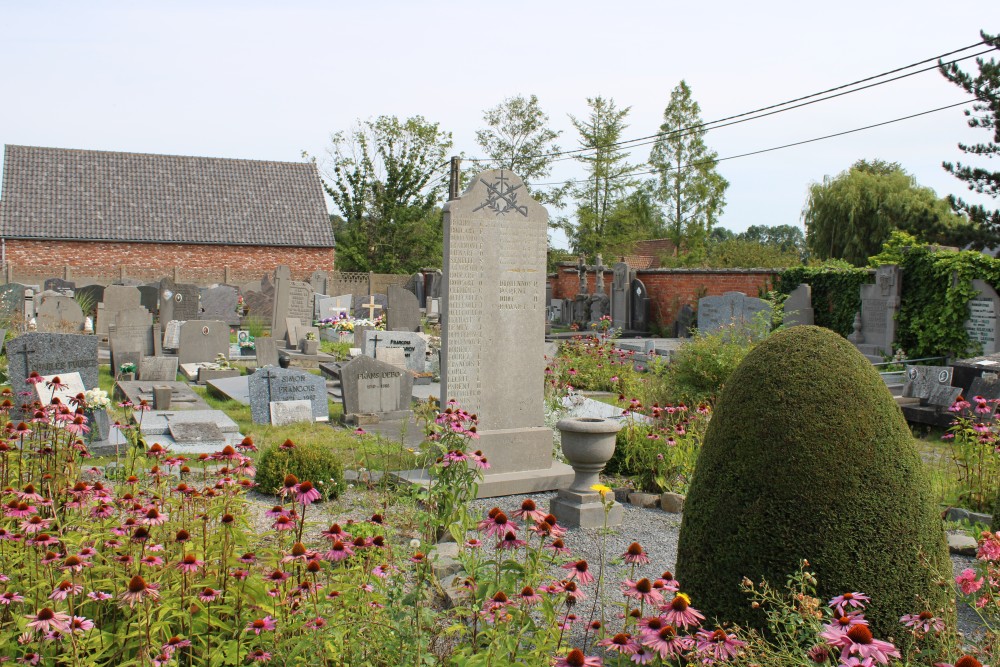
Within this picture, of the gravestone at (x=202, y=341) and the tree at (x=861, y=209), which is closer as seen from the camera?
the gravestone at (x=202, y=341)

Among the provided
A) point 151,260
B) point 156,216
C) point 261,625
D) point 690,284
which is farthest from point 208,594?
point 156,216

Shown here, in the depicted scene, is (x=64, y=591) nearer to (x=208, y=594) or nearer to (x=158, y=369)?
(x=208, y=594)

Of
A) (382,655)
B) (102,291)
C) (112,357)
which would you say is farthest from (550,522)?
(102,291)

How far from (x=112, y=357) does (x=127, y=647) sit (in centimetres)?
1274

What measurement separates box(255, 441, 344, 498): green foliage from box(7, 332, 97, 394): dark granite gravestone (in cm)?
295

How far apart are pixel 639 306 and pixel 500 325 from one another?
20925 mm

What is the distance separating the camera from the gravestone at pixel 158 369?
14.0 meters

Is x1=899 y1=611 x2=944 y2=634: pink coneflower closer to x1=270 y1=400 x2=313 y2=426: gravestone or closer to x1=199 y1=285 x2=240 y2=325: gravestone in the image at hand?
x1=270 y1=400 x2=313 y2=426: gravestone

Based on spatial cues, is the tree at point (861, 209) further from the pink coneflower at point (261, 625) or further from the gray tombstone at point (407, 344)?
the pink coneflower at point (261, 625)

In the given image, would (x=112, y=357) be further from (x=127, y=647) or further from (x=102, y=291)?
(x=127, y=647)

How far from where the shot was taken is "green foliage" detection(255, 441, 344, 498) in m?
7.41

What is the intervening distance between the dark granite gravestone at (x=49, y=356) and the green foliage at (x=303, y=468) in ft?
9.66

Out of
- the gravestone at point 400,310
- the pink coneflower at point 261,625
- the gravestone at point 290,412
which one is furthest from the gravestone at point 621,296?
the pink coneflower at point 261,625

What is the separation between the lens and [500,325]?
800 cm
